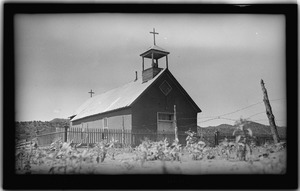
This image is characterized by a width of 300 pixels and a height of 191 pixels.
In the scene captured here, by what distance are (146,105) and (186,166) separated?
1700 mm

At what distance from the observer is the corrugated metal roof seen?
6277 mm

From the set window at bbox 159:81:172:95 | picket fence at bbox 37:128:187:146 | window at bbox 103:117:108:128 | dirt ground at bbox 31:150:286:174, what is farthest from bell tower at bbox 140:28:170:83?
dirt ground at bbox 31:150:286:174

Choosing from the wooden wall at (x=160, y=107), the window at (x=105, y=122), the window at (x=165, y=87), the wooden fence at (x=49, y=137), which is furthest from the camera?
the window at (x=105, y=122)

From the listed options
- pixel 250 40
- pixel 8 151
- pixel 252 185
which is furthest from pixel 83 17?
pixel 252 185

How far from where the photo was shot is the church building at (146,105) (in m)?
6.25

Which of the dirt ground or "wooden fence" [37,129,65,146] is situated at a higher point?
"wooden fence" [37,129,65,146]

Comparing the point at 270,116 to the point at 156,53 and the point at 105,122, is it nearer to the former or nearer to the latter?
the point at 156,53

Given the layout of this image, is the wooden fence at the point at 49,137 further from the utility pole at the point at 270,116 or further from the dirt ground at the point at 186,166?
the utility pole at the point at 270,116

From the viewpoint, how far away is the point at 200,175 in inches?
223

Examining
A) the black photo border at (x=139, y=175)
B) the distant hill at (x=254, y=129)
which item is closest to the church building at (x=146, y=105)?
the distant hill at (x=254, y=129)

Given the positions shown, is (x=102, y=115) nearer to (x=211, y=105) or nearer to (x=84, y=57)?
(x=84, y=57)

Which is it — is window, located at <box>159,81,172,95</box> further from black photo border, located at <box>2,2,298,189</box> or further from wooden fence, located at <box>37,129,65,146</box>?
wooden fence, located at <box>37,129,65,146</box>

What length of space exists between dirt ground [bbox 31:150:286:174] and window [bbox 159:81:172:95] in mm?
1516

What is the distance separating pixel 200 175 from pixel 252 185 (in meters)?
0.89
